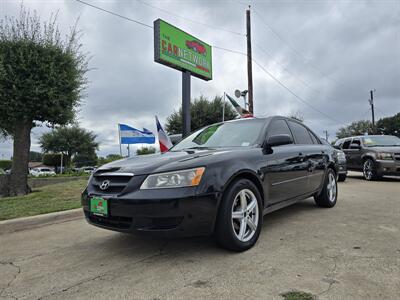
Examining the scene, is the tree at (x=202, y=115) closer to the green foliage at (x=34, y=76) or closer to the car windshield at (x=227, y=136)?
the green foliage at (x=34, y=76)

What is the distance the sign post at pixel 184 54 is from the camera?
435 inches

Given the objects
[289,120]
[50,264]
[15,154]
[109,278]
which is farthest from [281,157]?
[15,154]

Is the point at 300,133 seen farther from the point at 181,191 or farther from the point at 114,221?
the point at 114,221

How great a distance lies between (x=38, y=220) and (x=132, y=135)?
7.93 m

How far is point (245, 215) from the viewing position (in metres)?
3.08

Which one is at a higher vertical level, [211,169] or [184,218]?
[211,169]

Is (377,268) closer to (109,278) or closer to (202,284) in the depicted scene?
(202,284)

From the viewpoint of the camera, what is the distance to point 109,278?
249cm

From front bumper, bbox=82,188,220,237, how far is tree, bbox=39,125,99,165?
39.0 m

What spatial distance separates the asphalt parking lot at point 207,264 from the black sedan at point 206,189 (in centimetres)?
33

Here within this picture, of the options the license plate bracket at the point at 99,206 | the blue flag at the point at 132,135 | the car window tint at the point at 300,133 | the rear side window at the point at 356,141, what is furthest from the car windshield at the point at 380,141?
the license plate bracket at the point at 99,206

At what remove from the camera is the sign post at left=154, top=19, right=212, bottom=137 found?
36.3 feet

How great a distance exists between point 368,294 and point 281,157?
1.98 m

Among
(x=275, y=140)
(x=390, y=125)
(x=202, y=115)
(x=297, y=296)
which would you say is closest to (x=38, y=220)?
(x=275, y=140)
